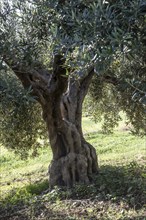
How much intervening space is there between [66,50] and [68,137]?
604 centimetres

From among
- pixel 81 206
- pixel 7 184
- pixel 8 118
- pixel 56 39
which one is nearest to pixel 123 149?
pixel 7 184

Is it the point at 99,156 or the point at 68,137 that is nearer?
the point at 68,137

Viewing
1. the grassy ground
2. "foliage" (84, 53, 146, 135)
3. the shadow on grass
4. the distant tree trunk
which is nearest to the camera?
the grassy ground

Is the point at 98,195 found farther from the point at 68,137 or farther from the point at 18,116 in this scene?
the point at 18,116

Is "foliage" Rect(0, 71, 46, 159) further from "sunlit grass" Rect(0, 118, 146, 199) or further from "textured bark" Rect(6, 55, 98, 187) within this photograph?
"sunlit grass" Rect(0, 118, 146, 199)

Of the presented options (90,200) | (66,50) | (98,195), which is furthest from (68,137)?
(66,50)

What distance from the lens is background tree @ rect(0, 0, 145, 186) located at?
10.6 feet

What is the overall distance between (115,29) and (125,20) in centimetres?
33

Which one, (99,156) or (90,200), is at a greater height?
(90,200)

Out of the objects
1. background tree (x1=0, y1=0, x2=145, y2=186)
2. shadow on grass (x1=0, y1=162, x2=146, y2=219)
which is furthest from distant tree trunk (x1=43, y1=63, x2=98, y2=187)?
shadow on grass (x1=0, y1=162, x2=146, y2=219)

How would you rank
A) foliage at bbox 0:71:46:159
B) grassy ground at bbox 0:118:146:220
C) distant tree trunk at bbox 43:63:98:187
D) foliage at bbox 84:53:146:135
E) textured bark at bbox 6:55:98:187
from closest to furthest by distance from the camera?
1. foliage at bbox 0:71:46:159
2. grassy ground at bbox 0:118:146:220
3. textured bark at bbox 6:55:98:187
4. distant tree trunk at bbox 43:63:98:187
5. foliage at bbox 84:53:146:135

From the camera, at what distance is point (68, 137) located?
960 centimetres

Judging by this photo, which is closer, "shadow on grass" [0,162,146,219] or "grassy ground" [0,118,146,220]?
"grassy ground" [0,118,146,220]

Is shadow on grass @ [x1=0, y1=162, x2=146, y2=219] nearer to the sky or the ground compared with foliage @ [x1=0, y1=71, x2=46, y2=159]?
nearer to the ground
